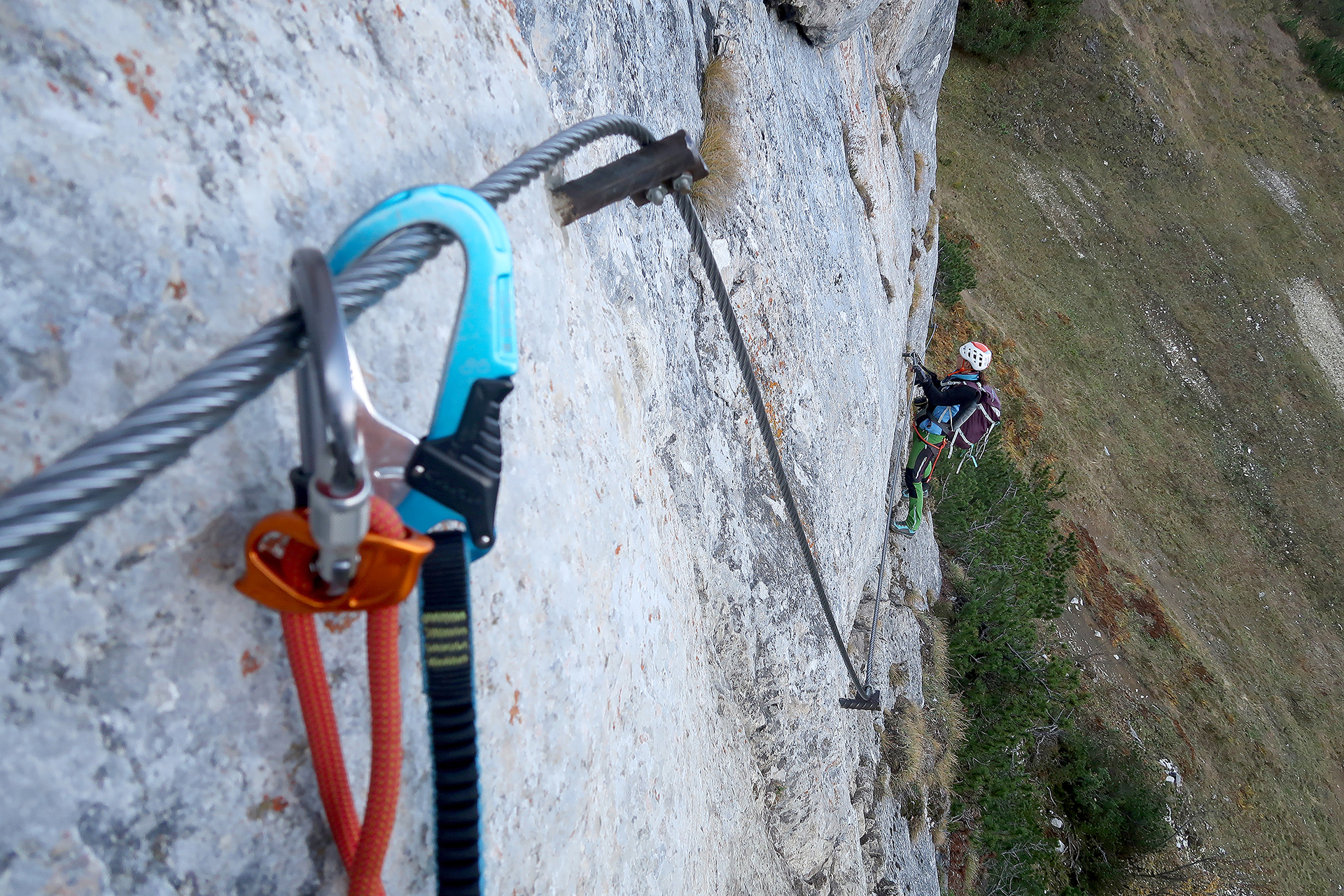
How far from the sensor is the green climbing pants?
8.76 metres

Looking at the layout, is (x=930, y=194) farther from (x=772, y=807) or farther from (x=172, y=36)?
(x=172, y=36)

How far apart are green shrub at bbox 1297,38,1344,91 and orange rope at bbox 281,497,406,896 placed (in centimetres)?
4203

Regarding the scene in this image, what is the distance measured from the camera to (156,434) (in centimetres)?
77

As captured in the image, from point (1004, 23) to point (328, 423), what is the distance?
86.2 feet

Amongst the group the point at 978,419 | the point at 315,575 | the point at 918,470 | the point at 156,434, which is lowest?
the point at 918,470

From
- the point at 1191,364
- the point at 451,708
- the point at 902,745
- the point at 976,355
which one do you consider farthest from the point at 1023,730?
the point at 1191,364

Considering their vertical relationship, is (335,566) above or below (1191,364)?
above

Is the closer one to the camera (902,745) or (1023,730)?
(902,745)

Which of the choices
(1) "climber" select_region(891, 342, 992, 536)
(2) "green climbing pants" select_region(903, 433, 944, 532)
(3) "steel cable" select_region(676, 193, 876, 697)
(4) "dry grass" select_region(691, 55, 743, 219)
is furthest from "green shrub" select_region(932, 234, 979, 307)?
(3) "steel cable" select_region(676, 193, 876, 697)

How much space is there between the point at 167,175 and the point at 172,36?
0.78 feet

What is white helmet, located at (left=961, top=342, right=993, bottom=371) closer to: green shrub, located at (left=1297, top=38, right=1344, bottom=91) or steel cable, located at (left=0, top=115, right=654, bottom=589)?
steel cable, located at (left=0, top=115, right=654, bottom=589)

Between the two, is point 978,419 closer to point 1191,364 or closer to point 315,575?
point 315,575

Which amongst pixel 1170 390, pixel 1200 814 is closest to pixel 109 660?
pixel 1200 814

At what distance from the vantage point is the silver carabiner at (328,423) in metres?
0.77
